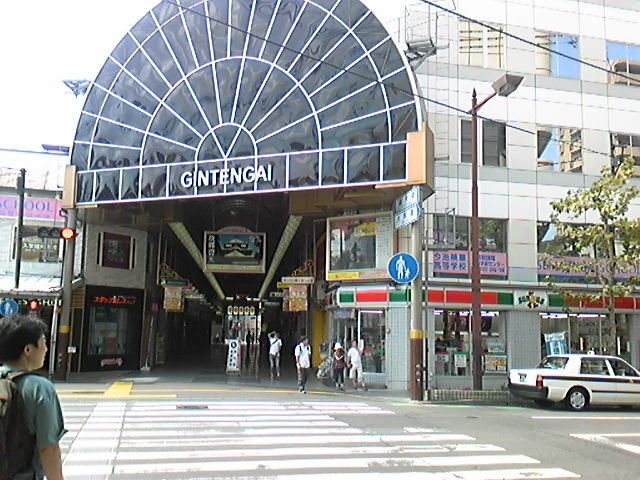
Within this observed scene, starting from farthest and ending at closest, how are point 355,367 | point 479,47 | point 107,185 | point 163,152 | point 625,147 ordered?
point 625,147 < point 479,47 < point 107,185 < point 163,152 < point 355,367

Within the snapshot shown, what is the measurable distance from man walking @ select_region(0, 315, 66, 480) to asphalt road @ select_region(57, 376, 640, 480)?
482cm

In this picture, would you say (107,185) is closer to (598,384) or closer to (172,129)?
(172,129)

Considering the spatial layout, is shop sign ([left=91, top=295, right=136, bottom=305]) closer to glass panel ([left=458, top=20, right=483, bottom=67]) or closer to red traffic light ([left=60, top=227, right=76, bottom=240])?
red traffic light ([left=60, top=227, right=76, bottom=240])

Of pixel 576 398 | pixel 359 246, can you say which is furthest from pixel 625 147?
pixel 576 398

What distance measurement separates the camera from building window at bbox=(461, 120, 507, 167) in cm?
2305

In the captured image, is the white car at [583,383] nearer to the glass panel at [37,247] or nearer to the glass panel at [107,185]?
the glass panel at [107,185]

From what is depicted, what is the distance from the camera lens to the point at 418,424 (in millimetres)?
12625

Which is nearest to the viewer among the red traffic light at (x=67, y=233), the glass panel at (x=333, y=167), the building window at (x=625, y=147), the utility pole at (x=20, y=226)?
the glass panel at (x=333, y=167)

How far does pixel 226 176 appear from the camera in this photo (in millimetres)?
20266

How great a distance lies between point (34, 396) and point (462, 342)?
65.6 ft

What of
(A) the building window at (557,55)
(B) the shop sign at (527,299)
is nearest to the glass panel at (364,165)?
(B) the shop sign at (527,299)

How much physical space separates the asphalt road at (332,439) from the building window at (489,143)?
963 centimetres

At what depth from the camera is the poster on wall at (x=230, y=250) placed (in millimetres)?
25812

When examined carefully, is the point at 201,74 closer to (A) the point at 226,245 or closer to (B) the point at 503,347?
(A) the point at 226,245
